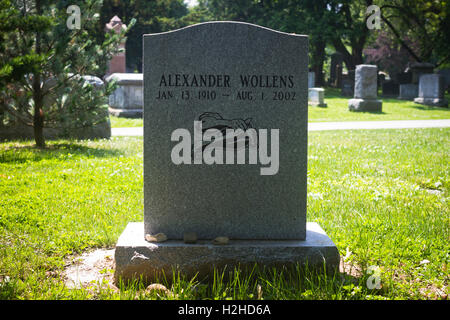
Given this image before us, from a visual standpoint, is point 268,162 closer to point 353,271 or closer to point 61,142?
point 353,271

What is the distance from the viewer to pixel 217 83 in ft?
11.9

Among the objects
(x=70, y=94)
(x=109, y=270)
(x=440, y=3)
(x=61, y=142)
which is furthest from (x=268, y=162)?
(x=440, y=3)

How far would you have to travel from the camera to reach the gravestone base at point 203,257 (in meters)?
3.48

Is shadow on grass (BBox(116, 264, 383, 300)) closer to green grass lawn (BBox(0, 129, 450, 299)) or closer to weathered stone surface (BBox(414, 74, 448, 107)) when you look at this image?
green grass lawn (BBox(0, 129, 450, 299))

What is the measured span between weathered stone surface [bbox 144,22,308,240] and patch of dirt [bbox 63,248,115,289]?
465mm

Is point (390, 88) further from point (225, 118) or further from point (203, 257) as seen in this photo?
point (203, 257)

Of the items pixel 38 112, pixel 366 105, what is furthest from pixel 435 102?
pixel 38 112

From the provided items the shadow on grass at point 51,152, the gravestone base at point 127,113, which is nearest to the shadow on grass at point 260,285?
the shadow on grass at point 51,152

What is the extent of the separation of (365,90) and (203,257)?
723 inches

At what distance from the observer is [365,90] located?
803 inches

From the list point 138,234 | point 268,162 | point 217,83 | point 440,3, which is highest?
point 440,3

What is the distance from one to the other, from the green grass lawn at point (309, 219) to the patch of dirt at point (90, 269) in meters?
0.09
